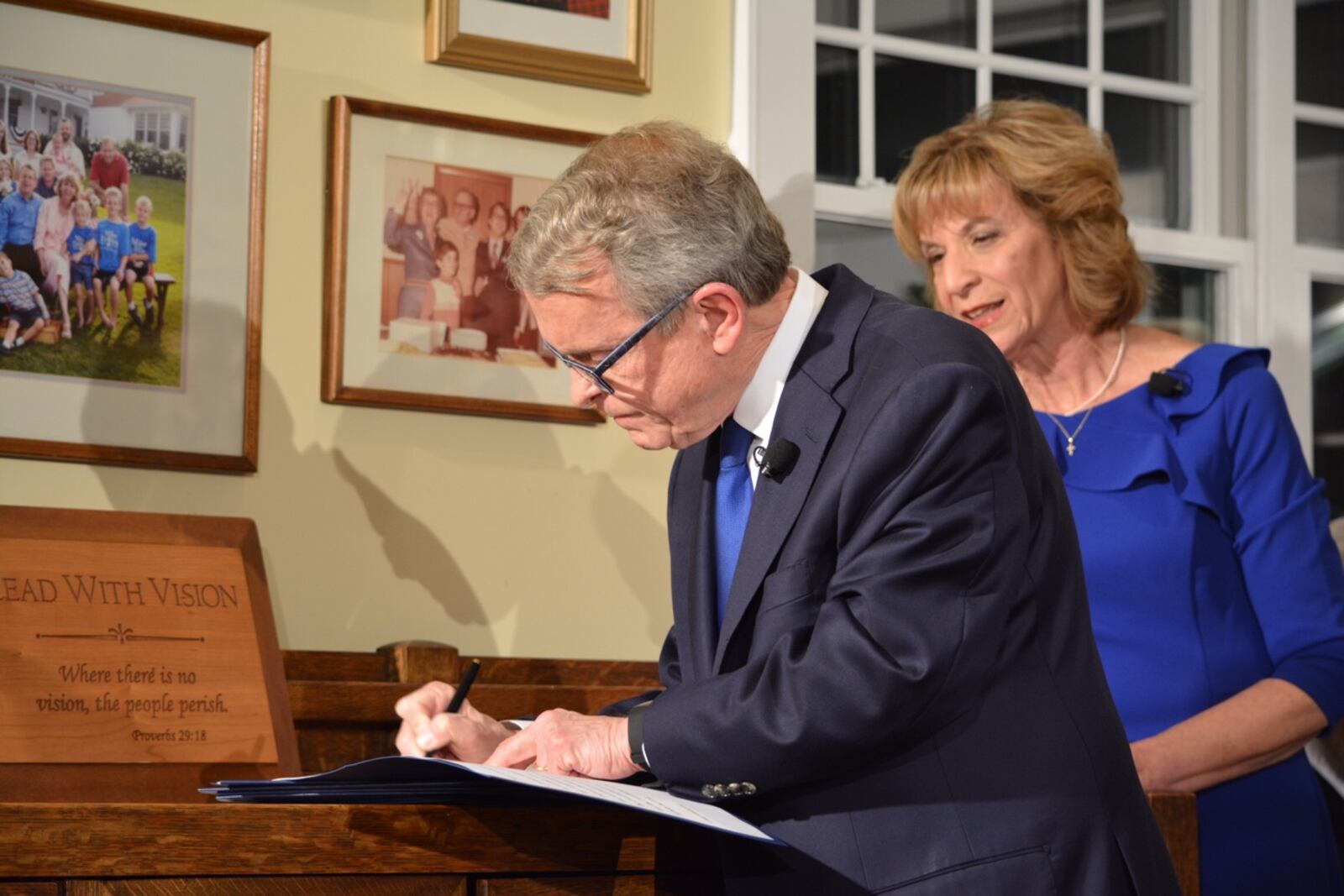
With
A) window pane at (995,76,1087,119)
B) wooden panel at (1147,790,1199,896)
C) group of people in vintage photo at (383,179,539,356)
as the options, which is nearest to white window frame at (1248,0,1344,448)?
window pane at (995,76,1087,119)

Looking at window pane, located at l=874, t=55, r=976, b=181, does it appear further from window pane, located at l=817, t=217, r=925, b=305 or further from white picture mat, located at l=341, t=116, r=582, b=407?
white picture mat, located at l=341, t=116, r=582, b=407

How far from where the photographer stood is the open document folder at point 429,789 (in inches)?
56.4

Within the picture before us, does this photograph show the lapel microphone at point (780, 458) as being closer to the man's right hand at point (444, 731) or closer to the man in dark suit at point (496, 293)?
the man's right hand at point (444, 731)

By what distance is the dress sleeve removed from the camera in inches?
94.0

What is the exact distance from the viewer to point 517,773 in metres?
1.44

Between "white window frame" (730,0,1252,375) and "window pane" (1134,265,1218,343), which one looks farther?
"window pane" (1134,265,1218,343)

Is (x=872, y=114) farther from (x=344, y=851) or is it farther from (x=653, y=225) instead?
(x=344, y=851)

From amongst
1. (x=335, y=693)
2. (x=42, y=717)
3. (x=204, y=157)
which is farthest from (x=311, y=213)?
(x=42, y=717)

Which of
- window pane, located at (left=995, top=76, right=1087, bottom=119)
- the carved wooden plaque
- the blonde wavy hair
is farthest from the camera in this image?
window pane, located at (left=995, top=76, right=1087, bottom=119)

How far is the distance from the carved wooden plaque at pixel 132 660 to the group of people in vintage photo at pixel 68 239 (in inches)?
18.6

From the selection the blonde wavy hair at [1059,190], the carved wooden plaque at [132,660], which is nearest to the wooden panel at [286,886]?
the carved wooden plaque at [132,660]

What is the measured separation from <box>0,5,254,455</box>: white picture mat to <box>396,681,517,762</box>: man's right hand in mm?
894

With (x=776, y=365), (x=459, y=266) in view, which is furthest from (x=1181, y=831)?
(x=459, y=266)

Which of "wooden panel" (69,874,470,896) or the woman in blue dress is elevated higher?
the woman in blue dress
